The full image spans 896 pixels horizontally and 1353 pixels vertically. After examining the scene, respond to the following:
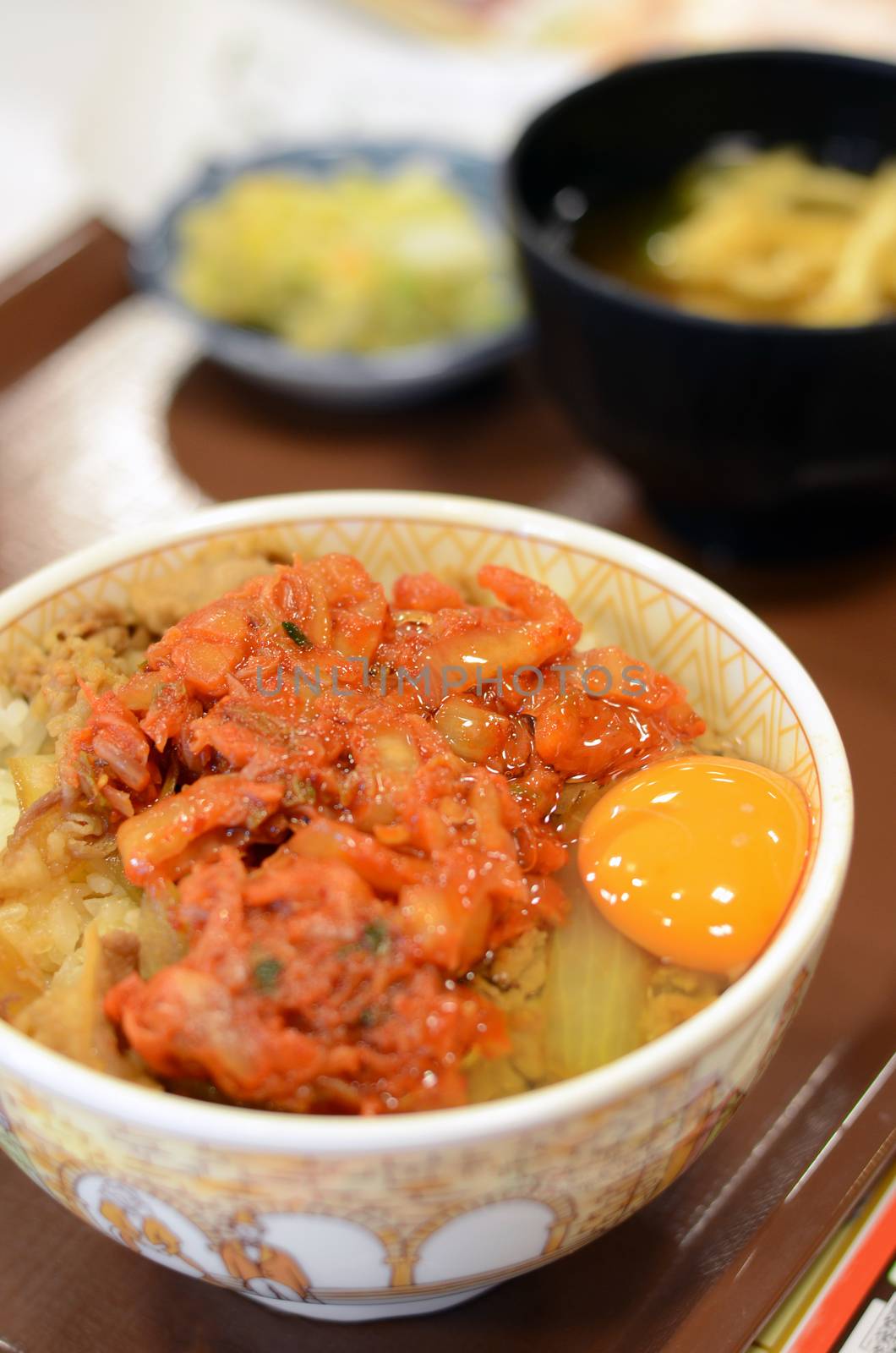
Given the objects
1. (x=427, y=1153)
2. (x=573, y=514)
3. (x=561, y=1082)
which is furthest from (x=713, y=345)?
(x=427, y=1153)

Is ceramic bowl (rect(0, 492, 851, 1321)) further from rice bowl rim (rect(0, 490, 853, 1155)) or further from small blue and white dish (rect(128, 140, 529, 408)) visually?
small blue and white dish (rect(128, 140, 529, 408))

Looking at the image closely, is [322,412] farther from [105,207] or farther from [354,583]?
[354,583]

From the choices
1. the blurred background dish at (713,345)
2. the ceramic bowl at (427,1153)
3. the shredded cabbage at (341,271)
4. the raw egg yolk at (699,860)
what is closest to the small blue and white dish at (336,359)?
the shredded cabbage at (341,271)

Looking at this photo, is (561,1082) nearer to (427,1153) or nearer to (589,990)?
(589,990)

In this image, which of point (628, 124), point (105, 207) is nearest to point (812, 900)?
point (628, 124)

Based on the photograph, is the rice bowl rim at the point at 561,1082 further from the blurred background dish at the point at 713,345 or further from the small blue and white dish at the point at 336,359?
the small blue and white dish at the point at 336,359

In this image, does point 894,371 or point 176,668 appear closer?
point 176,668
